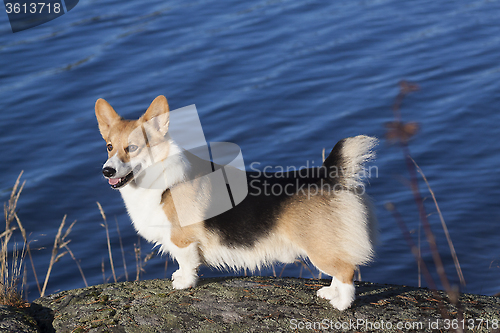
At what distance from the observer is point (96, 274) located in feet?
22.2

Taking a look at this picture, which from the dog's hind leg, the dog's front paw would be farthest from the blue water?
the dog's hind leg

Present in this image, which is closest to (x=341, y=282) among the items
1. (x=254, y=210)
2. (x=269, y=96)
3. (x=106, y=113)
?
(x=254, y=210)

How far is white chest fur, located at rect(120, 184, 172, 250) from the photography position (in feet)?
13.0

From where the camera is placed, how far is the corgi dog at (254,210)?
3.74 metres

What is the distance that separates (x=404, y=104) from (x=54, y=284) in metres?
6.65

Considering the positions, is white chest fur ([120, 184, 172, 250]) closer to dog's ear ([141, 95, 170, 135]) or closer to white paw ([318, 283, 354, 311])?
dog's ear ([141, 95, 170, 135])

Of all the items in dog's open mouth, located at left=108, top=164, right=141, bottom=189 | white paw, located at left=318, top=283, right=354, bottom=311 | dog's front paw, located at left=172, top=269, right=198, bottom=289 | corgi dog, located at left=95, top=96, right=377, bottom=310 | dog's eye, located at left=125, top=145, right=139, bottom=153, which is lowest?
white paw, located at left=318, top=283, right=354, bottom=311

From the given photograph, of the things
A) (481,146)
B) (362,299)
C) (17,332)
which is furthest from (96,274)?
(481,146)

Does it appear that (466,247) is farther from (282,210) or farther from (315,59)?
(315,59)

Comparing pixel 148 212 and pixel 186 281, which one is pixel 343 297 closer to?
pixel 186 281

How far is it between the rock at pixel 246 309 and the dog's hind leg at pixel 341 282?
57 mm

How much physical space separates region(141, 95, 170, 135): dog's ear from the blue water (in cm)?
326

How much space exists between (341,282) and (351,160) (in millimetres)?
880

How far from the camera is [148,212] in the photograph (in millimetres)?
3994
